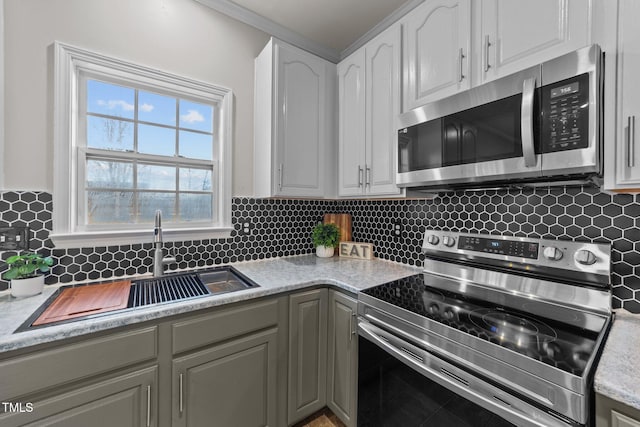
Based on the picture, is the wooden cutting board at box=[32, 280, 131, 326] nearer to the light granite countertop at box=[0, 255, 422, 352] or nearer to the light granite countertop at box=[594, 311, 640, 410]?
the light granite countertop at box=[0, 255, 422, 352]

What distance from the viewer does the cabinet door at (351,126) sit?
1.90m

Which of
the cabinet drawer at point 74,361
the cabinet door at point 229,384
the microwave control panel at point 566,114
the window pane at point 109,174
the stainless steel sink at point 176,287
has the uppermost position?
the microwave control panel at point 566,114

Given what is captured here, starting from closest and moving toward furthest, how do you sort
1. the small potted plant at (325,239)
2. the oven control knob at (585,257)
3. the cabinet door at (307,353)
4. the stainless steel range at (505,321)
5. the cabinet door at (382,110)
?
the stainless steel range at (505,321), the oven control knob at (585,257), the cabinet door at (307,353), the cabinet door at (382,110), the small potted plant at (325,239)

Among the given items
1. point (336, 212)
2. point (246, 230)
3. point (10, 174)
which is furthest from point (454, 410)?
point (10, 174)

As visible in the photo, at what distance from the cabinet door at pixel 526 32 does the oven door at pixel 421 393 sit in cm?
126

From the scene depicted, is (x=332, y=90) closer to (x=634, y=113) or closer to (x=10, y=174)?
(x=634, y=113)

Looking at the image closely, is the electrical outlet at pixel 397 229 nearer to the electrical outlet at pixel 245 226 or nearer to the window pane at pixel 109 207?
the electrical outlet at pixel 245 226

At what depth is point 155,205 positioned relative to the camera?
5.80 ft

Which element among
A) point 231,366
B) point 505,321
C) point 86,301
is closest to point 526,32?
point 505,321

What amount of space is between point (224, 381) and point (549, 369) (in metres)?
1.30

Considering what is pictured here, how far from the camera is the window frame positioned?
1403 millimetres

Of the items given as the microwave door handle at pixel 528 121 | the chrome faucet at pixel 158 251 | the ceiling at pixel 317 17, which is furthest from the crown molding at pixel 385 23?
the chrome faucet at pixel 158 251

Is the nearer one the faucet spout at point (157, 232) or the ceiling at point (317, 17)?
the faucet spout at point (157, 232)

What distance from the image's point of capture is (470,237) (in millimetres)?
1527
